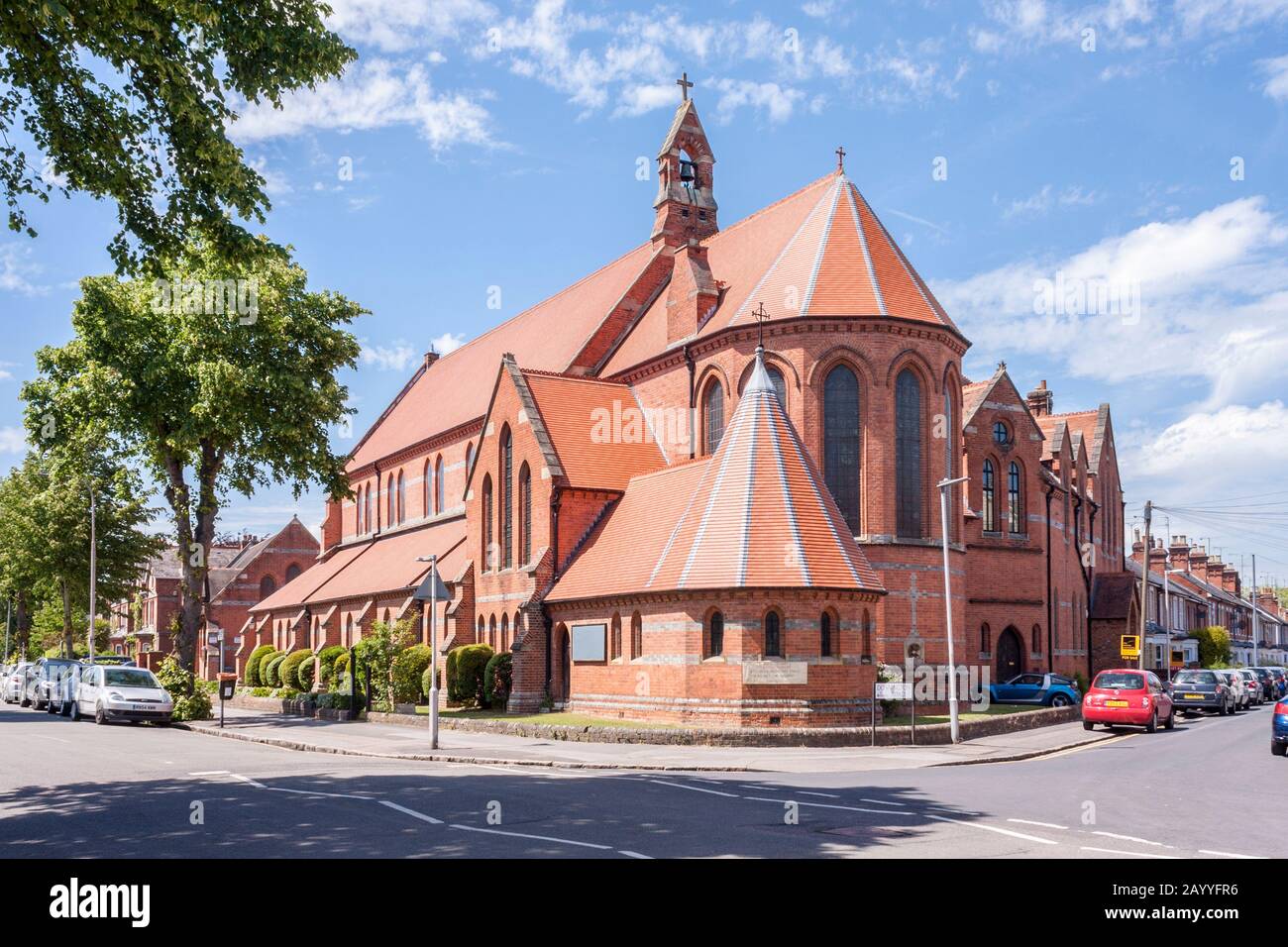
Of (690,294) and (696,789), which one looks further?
(690,294)

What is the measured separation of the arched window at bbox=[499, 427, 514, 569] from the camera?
120 ft

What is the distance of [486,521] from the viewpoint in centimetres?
3825

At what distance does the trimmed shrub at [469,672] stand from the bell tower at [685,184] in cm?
1851

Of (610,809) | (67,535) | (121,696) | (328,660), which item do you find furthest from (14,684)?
(610,809)

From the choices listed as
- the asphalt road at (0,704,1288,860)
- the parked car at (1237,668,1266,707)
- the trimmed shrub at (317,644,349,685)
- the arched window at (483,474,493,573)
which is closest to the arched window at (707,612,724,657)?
the asphalt road at (0,704,1288,860)

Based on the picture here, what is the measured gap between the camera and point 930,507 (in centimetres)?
3462

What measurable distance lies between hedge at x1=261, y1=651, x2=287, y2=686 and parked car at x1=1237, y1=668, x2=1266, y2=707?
41421 millimetres

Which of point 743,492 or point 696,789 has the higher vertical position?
point 743,492

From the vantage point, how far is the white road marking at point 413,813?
12.4 meters

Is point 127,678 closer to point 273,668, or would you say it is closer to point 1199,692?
point 273,668

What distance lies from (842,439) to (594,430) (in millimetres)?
8126

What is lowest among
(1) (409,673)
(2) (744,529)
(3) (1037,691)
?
(3) (1037,691)

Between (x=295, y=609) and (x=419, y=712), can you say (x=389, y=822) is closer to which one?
(x=419, y=712)

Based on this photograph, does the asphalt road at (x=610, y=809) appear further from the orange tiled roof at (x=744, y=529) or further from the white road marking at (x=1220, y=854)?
the orange tiled roof at (x=744, y=529)
